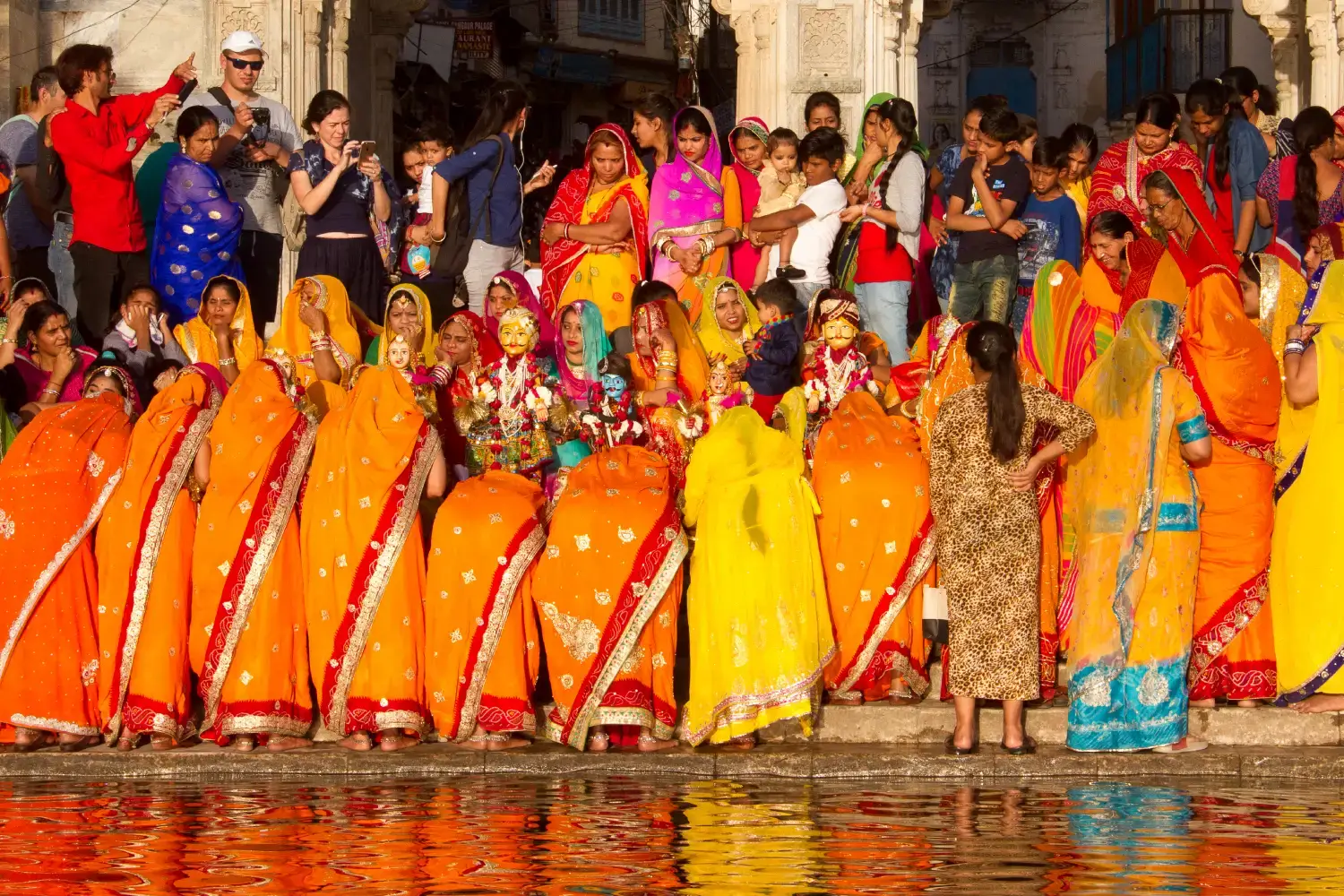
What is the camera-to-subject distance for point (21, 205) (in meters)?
11.5

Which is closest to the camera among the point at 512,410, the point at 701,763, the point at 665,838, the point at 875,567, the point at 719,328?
the point at 665,838

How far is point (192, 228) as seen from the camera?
1105 centimetres

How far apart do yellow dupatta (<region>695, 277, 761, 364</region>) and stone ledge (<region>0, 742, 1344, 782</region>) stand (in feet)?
7.44

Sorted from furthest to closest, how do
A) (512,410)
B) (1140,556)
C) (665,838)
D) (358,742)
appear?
(512,410), (358,742), (1140,556), (665,838)

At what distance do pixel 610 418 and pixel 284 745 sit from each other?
1786 millimetres

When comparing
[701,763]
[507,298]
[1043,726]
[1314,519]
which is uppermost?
[507,298]

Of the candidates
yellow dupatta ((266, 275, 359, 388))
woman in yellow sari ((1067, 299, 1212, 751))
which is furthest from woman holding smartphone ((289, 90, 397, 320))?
woman in yellow sari ((1067, 299, 1212, 751))

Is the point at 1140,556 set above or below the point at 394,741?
above

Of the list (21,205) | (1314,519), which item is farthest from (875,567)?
(21,205)

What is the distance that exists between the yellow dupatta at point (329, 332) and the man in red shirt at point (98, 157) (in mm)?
1147

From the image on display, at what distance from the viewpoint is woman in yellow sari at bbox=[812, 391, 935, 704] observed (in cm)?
916

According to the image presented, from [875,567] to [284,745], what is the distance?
235cm

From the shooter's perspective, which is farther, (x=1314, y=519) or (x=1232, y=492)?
(x=1232, y=492)

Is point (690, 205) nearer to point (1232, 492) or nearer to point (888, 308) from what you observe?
point (888, 308)
